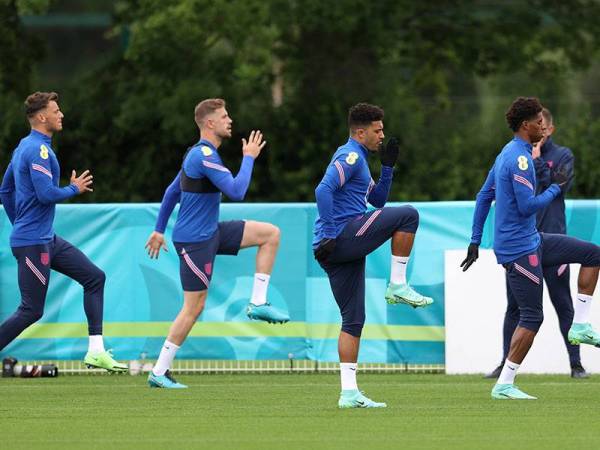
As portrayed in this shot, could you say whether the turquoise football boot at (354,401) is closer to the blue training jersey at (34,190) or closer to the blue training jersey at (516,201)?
the blue training jersey at (516,201)

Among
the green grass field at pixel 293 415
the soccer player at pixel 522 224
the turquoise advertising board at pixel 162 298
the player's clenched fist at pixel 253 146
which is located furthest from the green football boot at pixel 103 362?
the soccer player at pixel 522 224

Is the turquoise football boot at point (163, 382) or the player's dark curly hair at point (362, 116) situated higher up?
the player's dark curly hair at point (362, 116)

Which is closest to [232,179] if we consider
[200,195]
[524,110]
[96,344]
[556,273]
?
[200,195]

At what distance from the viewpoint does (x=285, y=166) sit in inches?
1037

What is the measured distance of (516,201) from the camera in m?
11.2

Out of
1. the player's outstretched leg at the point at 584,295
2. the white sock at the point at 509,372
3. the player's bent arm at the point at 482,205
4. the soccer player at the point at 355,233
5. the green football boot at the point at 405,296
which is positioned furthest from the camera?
the player's outstretched leg at the point at 584,295

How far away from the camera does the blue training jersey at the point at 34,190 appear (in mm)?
12539

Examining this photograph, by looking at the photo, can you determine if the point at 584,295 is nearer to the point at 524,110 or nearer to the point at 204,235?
the point at 524,110

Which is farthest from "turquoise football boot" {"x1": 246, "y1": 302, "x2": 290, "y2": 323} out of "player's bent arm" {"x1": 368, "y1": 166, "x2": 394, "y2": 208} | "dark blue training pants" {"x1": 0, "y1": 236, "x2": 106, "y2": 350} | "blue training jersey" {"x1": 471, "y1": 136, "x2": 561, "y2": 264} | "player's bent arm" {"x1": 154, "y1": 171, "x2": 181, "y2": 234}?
"blue training jersey" {"x1": 471, "y1": 136, "x2": 561, "y2": 264}

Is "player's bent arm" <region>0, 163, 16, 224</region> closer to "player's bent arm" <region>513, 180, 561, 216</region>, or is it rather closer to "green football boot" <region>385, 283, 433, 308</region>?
"green football boot" <region>385, 283, 433, 308</region>

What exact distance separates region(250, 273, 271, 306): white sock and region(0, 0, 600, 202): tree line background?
12.0 metres

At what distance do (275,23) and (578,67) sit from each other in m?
6.86

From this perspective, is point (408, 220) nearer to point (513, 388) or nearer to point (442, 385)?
point (513, 388)

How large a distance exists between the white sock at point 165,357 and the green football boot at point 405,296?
2346 millimetres
